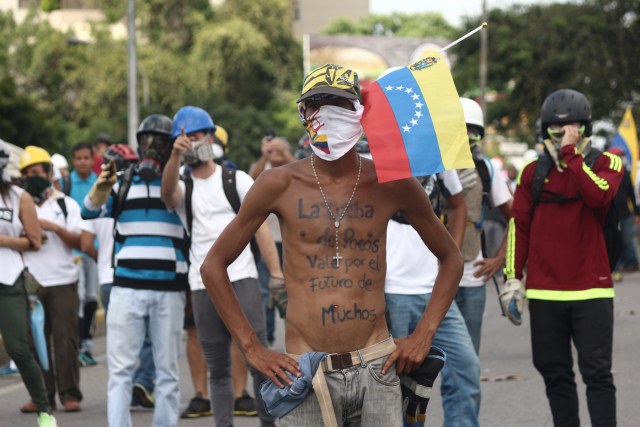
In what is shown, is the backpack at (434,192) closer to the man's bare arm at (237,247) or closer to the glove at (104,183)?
the glove at (104,183)

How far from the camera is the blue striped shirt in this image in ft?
25.2

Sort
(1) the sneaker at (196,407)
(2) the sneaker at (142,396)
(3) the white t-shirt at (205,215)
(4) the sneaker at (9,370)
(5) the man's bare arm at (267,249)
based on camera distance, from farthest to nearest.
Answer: (4) the sneaker at (9,370) < (2) the sneaker at (142,396) < (1) the sneaker at (196,407) < (5) the man's bare arm at (267,249) < (3) the white t-shirt at (205,215)

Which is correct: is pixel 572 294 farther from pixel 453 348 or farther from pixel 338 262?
pixel 338 262

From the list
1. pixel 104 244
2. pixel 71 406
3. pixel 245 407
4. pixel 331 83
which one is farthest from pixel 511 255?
pixel 104 244

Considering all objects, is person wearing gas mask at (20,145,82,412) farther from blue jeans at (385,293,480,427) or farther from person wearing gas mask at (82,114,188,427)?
blue jeans at (385,293,480,427)

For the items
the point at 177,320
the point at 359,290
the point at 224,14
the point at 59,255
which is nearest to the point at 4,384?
the point at 59,255

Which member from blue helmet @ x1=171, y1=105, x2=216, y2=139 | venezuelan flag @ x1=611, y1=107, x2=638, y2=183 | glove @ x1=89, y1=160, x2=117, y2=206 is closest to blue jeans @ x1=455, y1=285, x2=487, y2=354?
blue helmet @ x1=171, y1=105, x2=216, y2=139

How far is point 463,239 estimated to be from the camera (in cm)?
725

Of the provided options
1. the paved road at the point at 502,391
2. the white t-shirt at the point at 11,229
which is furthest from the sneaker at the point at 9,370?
the white t-shirt at the point at 11,229

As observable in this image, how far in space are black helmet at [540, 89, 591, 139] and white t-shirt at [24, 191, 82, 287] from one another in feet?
13.9

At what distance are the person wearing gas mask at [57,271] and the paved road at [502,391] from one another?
29 centimetres

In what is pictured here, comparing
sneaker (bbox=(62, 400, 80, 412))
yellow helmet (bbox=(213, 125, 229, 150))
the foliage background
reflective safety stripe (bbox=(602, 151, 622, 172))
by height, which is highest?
the foliage background

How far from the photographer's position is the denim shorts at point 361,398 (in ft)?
15.3

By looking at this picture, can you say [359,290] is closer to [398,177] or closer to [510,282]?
[398,177]
